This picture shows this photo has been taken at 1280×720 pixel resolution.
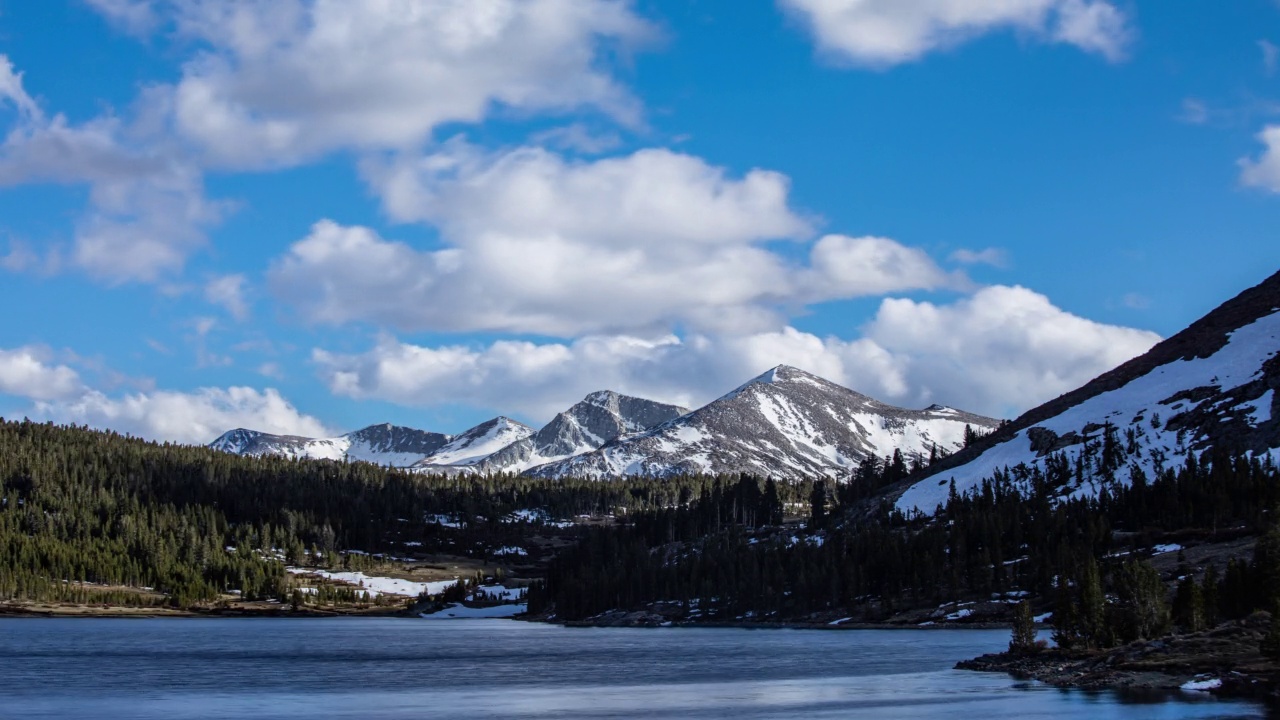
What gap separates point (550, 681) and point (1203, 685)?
56.7 metres

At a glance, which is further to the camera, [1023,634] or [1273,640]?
[1023,634]

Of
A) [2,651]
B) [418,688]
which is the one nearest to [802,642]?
[418,688]

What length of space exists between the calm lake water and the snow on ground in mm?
5348

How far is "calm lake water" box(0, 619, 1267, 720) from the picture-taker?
8069 cm

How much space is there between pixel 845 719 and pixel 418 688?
4568cm

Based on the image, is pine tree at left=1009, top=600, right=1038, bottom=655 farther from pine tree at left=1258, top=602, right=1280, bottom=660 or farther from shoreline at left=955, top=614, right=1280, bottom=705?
pine tree at left=1258, top=602, right=1280, bottom=660

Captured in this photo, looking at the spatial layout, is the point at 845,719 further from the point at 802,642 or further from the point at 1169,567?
the point at 1169,567

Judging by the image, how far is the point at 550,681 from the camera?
110312mm

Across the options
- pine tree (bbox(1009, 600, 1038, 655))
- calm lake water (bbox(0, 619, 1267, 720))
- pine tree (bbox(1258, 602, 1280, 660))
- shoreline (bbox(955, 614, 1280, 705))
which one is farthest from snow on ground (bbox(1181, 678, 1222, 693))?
pine tree (bbox(1009, 600, 1038, 655))

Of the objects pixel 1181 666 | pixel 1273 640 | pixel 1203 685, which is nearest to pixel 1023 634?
pixel 1181 666

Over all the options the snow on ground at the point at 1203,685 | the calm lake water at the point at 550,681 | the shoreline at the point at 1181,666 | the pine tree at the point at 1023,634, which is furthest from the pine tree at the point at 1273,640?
the pine tree at the point at 1023,634

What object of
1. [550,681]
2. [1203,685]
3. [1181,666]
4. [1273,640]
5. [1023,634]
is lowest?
[550,681]

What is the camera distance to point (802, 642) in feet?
540

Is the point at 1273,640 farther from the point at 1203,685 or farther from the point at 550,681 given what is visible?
the point at 550,681
